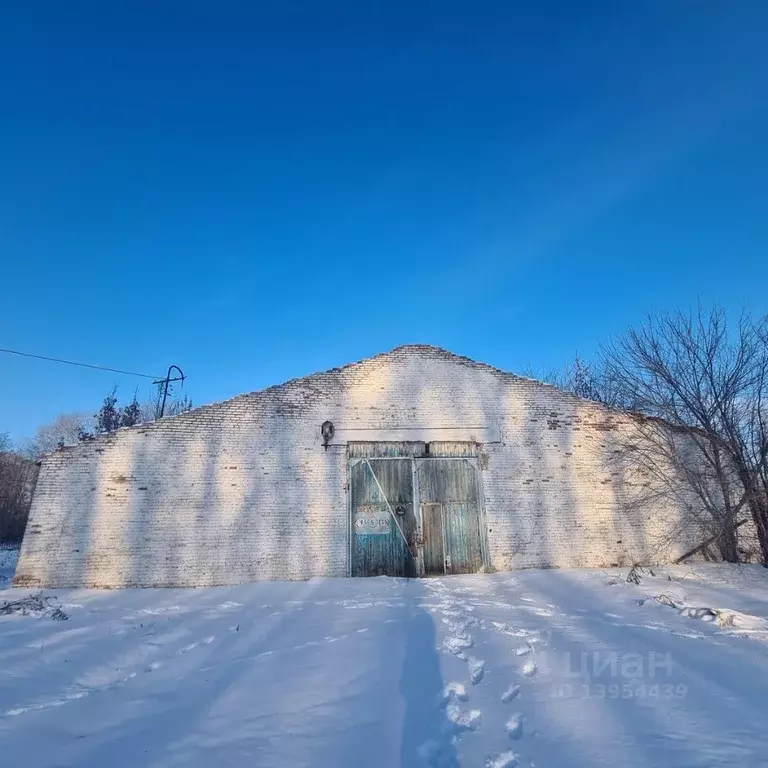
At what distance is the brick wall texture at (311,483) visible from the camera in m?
9.59

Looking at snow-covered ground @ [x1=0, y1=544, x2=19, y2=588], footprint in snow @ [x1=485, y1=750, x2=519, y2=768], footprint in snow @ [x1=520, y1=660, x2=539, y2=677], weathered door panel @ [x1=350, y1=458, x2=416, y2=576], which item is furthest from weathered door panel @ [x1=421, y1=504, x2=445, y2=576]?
snow-covered ground @ [x1=0, y1=544, x2=19, y2=588]

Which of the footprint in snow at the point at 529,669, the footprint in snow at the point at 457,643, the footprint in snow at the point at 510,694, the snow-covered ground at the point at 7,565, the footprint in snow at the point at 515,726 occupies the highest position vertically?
the snow-covered ground at the point at 7,565

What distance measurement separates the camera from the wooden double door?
402 inches

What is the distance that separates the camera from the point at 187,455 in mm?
10172

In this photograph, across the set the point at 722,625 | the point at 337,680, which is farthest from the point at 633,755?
the point at 722,625

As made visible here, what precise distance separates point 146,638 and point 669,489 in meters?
11.0

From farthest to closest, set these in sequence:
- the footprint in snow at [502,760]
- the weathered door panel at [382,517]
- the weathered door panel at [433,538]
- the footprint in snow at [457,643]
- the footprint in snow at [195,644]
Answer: the weathered door panel at [433,538] → the weathered door panel at [382,517] → the footprint in snow at [195,644] → the footprint in snow at [457,643] → the footprint in snow at [502,760]

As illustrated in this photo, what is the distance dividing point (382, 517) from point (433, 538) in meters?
1.22

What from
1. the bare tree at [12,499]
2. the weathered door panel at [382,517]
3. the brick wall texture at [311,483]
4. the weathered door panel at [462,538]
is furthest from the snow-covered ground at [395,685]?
the bare tree at [12,499]

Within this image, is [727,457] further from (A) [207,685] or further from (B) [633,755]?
(A) [207,685]

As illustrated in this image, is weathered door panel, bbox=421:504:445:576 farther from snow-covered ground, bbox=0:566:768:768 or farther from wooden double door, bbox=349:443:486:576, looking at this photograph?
snow-covered ground, bbox=0:566:768:768

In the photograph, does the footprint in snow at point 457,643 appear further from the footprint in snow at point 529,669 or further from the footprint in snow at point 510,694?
the footprint in snow at point 510,694

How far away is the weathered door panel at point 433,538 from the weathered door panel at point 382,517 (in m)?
0.28

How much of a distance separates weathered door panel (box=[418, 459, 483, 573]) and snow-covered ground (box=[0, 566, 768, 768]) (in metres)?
2.98
